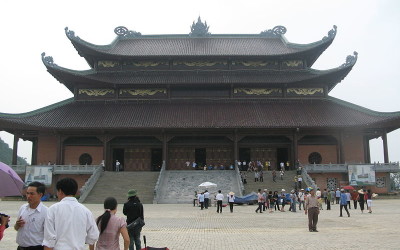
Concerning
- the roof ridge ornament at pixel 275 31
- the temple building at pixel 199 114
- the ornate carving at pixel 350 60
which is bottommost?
the temple building at pixel 199 114

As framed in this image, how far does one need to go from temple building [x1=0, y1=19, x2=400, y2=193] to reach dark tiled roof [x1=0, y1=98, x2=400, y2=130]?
9cm

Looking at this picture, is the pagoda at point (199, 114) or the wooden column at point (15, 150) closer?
the pagoda at point (199, 114)

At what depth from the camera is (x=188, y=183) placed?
3200cm

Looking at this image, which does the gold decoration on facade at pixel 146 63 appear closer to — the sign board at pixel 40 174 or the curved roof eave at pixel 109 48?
the curved roof eave at pixel 109 48

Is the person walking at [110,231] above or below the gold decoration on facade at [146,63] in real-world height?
below

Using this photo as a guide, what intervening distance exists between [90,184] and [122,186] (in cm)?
233

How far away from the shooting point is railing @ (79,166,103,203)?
94.6 feet

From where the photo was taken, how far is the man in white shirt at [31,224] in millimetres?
5824

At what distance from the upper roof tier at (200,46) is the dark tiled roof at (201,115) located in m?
5.07

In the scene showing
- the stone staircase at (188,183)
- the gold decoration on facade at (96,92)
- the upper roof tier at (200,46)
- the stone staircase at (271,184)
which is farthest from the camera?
the upper roof tier at (200,46)

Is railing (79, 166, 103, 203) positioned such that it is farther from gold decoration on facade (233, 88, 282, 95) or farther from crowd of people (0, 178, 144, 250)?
crowd of people (0, 178, 144, 250)

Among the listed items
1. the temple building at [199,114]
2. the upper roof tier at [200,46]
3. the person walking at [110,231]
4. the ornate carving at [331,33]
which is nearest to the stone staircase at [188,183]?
the temple building at [199,114]

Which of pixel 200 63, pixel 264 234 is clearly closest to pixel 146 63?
pixel 200 63

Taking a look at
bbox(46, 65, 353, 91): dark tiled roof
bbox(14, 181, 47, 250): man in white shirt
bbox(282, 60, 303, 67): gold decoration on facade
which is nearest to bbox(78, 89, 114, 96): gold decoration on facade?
bbox(46, 65, 353, 91): dark tiled roof
